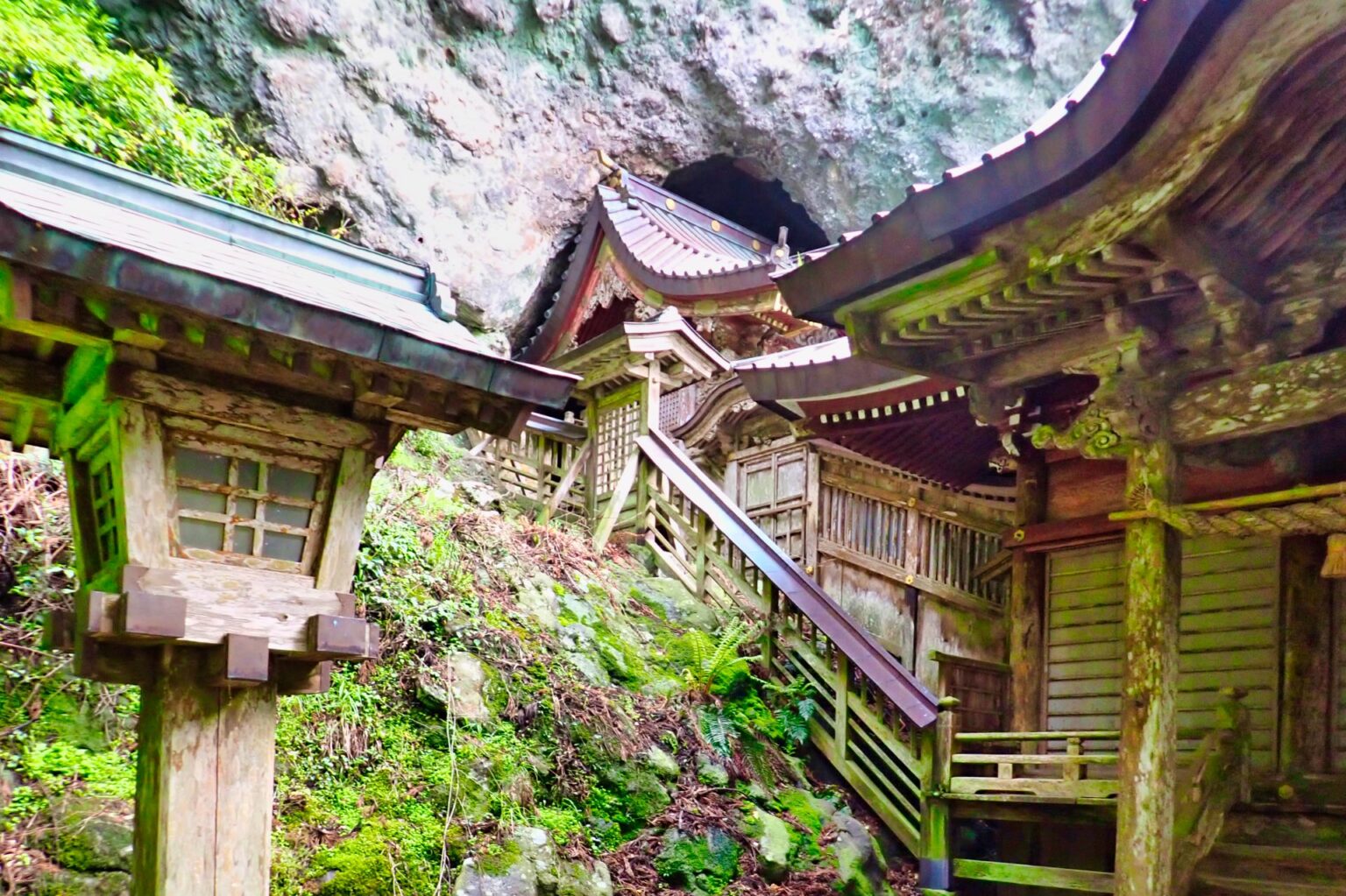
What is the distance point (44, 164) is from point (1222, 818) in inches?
279

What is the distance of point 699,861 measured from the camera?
21.9ft

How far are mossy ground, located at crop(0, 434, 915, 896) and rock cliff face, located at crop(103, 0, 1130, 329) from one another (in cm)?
668

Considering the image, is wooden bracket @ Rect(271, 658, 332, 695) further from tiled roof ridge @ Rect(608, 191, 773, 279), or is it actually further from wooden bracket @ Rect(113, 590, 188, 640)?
tiled roof ridge @ Rect(608, 191, 773, 279)

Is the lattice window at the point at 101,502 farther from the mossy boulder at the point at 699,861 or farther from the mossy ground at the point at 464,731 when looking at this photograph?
the mossy boulder at the point at 699,861

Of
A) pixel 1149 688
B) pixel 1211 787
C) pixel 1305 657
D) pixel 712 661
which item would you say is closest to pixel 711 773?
pixel 712 661

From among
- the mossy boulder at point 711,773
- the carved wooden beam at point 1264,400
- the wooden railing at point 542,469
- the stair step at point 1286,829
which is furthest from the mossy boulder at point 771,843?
the wooden railing at point 542,469

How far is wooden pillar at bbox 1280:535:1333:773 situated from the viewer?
238 inches

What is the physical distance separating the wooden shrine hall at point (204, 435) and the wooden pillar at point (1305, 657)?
16.6 feet

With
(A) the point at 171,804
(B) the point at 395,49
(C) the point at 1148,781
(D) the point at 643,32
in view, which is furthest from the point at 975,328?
(D) the point at 643,32

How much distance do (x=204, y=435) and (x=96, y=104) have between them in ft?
20.2

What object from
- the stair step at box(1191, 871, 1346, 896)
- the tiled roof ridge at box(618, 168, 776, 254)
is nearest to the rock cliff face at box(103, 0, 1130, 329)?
the tiled roof ridge at box(618, 168, 776, 254)

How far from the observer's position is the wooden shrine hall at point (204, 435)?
142 inches

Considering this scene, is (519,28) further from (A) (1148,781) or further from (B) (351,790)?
(A) (1148,781)

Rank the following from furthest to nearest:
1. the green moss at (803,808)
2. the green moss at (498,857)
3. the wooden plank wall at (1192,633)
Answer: the green moss at (803,808) → the wooden plank wall at (1192,633) → the green moss at (498,857)
